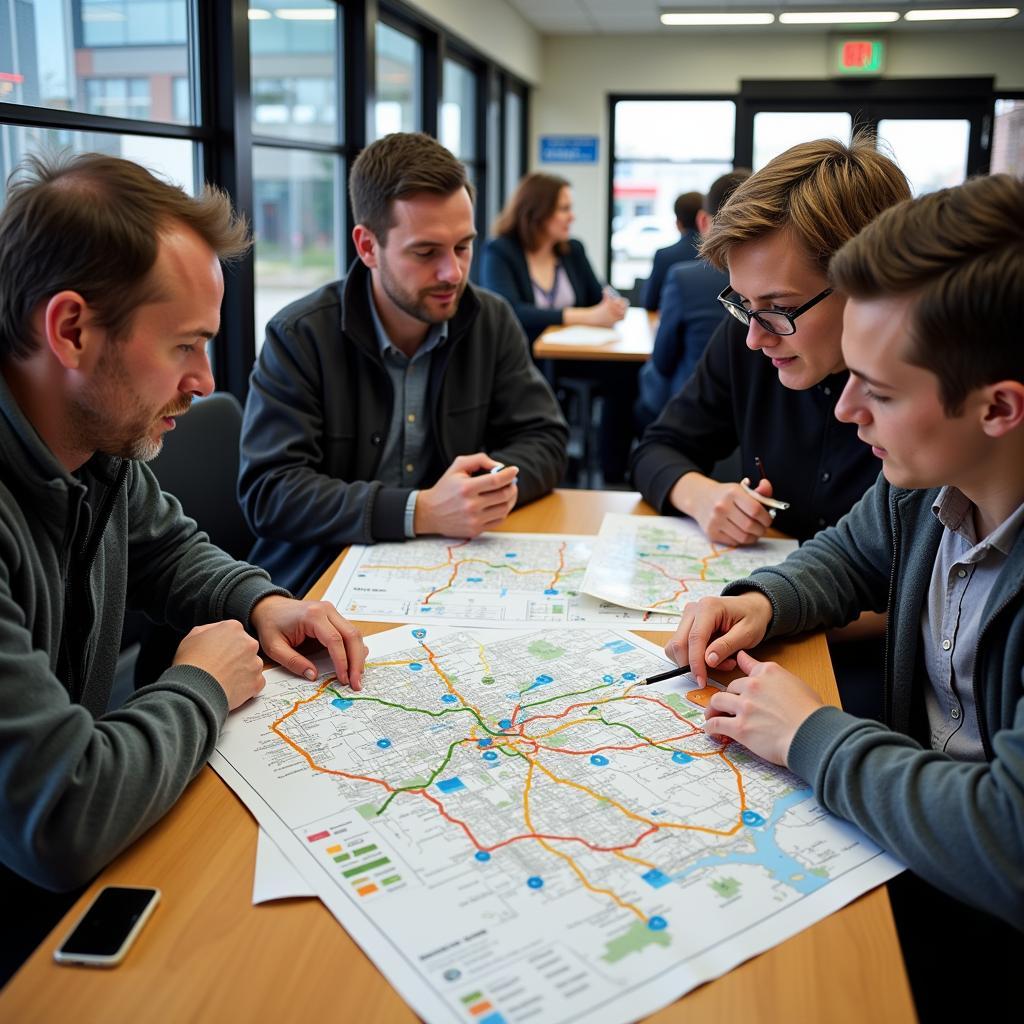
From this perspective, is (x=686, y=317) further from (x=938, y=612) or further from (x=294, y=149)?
(x=938, y=612)

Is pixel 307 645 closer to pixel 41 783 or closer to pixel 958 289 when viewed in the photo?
pixel 41 783

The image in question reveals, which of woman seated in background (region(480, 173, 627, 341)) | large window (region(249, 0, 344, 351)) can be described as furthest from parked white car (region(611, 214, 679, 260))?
large window (region(249, 0, 344, 351))

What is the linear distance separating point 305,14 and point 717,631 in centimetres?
352

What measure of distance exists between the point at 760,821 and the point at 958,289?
555mm

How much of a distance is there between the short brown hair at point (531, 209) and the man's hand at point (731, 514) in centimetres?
375

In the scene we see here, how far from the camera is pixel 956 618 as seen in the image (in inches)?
48.3

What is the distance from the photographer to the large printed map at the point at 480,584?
57.4 inches

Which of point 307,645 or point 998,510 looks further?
point 307,645

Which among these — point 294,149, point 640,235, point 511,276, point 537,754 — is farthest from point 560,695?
point 640,235

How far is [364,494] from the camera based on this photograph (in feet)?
6.08

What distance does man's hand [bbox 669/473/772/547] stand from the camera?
5.80ft

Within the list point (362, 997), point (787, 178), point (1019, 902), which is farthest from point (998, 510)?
point (362, 997)

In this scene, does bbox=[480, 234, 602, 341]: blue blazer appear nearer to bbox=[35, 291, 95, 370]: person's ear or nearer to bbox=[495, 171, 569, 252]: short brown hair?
bbox=[495, 171, 569, 252]: short brown hair

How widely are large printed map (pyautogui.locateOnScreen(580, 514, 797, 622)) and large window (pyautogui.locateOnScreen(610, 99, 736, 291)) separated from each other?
21.6 feet
